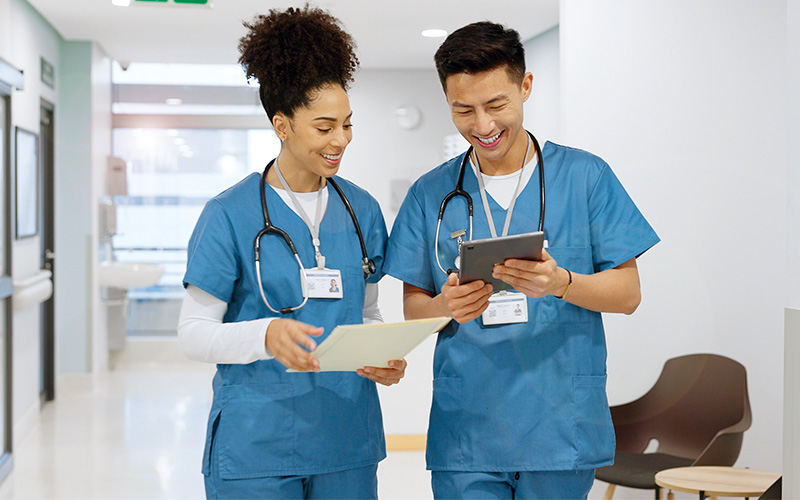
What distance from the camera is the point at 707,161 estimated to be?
3.29 metres

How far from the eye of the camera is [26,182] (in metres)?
5.29

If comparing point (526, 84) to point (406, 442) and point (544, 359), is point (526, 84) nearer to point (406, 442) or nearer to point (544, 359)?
point (544, 359)

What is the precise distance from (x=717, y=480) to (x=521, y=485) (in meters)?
1.44

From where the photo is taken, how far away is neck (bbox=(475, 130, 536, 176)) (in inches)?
66.8

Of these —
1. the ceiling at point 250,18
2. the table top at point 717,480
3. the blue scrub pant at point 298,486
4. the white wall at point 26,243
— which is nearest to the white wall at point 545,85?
the ceiling at point 250,18

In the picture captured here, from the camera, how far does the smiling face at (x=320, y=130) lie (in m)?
1.57

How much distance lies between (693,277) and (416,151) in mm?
3409

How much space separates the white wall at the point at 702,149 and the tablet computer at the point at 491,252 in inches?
80.5

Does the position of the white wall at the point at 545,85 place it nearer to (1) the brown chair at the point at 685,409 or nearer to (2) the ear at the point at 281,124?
(1) the brown chair at the point at 685,409

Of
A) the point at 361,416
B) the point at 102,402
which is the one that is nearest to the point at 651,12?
the point at 361,416

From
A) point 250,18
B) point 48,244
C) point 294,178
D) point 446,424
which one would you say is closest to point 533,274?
point 446,424

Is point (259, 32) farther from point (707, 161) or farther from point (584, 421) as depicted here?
point (707, 161)

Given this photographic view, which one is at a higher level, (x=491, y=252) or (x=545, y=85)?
(x=545, y=85)

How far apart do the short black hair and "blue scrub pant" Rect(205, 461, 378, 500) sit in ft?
2.82
